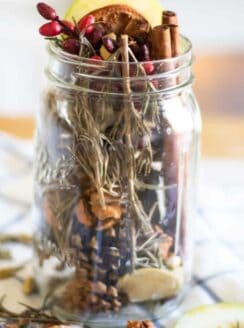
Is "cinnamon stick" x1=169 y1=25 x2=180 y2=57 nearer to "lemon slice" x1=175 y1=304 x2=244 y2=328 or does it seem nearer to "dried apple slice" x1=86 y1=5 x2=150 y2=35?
"dried apple slice" x1=86 y1=5 x2=150 y2=35

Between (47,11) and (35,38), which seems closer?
(47,11)

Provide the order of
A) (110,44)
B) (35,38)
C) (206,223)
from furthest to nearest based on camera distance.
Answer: (35,38)
(206,223)
(110,44)

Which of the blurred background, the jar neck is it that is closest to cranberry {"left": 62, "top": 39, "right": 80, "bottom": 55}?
the jar neck

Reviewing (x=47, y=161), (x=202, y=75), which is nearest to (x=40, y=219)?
(x=47, y=161)

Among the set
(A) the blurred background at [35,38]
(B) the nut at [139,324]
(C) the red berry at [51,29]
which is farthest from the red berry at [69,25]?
(A) the blurred background at [35,38]

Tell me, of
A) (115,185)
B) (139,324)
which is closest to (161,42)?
(115,185)

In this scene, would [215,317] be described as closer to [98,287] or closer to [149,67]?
[98,287]

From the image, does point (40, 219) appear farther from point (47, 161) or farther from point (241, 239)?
point (241, 239)
